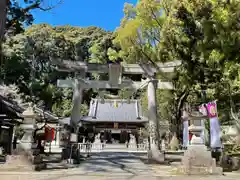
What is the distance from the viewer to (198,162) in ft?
28.4

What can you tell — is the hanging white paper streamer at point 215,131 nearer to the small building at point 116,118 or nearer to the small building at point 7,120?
the small building at point 7,120

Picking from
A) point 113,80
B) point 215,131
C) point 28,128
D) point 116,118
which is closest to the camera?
point 28,128

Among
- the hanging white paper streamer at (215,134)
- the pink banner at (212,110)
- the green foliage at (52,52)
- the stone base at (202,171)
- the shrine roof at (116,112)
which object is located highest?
the green foliage at (52,52)

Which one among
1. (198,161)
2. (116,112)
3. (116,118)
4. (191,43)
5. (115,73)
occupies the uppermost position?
(191,43)

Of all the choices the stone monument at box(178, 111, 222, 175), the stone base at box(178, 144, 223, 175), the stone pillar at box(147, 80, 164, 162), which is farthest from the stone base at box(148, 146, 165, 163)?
the stone base at box(178, 144, 223, 175)

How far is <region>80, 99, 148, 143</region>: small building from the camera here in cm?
2922

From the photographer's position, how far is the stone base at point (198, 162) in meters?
8.49

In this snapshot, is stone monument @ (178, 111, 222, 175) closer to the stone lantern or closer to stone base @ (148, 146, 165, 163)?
stone base @ (148, 146, 165, 163)

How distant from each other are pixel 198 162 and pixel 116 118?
69.8 ft

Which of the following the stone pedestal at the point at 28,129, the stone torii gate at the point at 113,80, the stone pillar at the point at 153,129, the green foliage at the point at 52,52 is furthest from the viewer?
the green foliage at the point at 52,52

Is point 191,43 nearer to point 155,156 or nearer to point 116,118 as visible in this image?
point 155,156

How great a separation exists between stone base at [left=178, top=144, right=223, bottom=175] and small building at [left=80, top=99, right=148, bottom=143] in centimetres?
1890

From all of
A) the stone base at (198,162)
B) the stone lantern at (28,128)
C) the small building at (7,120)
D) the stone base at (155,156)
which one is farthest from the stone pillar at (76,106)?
the stone base at (198,162)

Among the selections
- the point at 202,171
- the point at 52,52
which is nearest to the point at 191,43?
the point at 202,171
